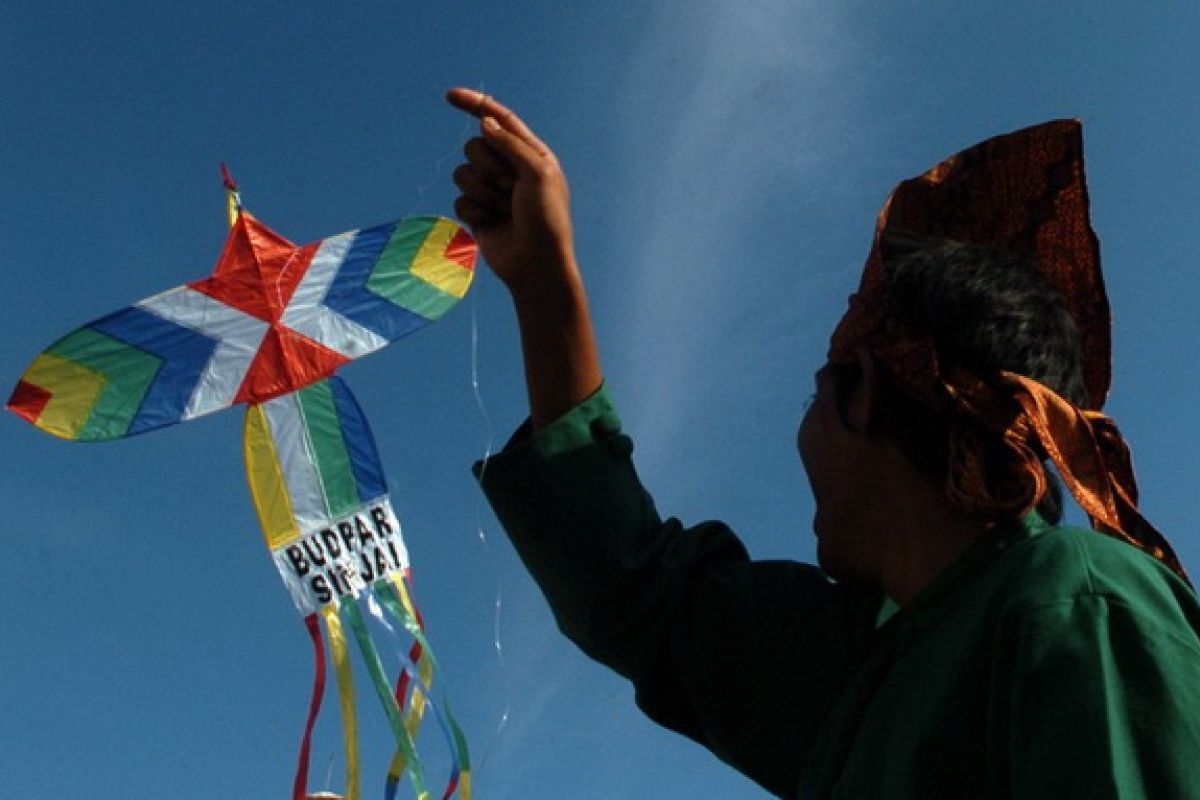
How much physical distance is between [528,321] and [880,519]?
662mm

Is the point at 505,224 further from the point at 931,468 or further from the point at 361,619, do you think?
the point at 361,619

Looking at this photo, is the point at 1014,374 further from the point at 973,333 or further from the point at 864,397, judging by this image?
the point at 864,397

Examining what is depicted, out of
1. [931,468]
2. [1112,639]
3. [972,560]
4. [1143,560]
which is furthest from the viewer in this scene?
[931,468]

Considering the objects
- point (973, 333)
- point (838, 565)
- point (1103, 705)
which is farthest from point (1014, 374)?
point (1103, 705)

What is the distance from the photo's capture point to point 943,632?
1525mm

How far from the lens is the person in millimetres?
1301

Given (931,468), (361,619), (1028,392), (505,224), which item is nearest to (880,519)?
(931,468)

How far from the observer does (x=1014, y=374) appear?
1.71m

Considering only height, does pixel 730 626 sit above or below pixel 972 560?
below

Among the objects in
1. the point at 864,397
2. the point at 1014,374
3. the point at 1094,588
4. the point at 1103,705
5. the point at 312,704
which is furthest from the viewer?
the point at 312,704

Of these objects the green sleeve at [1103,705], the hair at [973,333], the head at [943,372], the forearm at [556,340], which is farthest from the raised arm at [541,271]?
the green sleeve at [1103,705]

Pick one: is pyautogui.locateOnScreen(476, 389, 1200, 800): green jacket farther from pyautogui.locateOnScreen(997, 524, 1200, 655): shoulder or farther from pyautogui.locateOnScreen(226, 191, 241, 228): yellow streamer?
pyautogui.locateOnScreen(226, 191, 241, 228): yellow streamer

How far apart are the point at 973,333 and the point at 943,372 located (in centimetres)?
6

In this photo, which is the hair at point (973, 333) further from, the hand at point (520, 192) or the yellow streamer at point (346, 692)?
the yellow streamer at point (346, 692)
